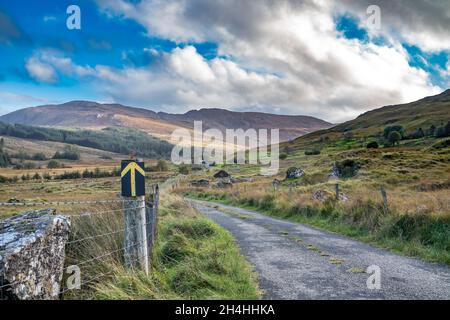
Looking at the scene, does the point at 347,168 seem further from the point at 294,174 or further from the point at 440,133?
the point at 440,133

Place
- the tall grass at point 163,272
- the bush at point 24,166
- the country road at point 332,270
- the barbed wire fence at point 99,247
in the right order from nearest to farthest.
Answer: the tall grass at point 163,272 → the barbed wire fence at point 99,247 → the country road at point 332,270 → the bush at point 24,166

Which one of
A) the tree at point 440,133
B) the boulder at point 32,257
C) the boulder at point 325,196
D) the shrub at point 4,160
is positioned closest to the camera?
the boulder at point 32,257

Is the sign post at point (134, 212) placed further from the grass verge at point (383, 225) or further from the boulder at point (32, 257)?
the grass verge at point (383, 225)

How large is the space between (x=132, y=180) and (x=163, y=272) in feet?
6.61

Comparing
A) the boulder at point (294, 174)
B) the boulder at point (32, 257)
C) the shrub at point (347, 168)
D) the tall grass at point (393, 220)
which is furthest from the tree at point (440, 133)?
the boulder at point (32, 257)

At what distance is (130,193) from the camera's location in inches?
265

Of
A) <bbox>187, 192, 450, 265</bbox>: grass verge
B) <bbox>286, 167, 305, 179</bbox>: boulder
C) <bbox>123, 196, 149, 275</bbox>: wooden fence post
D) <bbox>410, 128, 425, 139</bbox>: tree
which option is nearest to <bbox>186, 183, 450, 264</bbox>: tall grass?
<bbox>187, 192, 450, 265</bbox>: grass verge

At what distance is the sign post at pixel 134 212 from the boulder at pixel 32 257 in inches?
40.7

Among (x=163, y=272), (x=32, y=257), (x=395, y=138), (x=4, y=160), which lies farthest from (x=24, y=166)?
(x=32, y=257)

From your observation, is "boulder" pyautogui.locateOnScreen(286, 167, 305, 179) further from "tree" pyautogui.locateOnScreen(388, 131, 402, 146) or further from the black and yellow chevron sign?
"tree" pyautogui.locateOnScreen(388, 131, 402, 146)

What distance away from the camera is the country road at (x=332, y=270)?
6551 millimetres

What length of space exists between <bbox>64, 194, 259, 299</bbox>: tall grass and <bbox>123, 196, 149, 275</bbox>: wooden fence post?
0.26 metres
